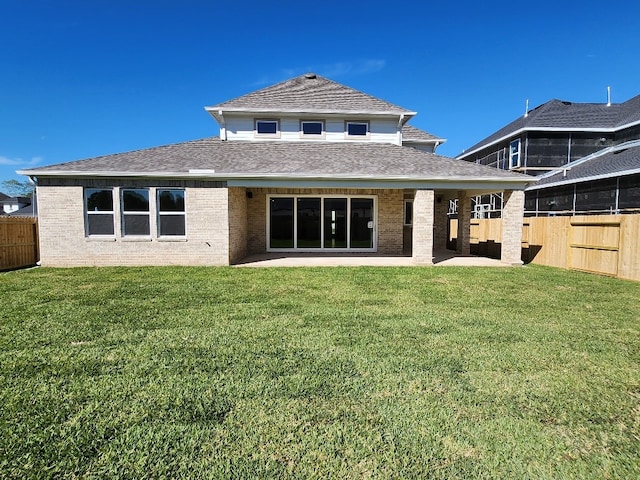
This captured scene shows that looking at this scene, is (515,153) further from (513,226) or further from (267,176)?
(267,176)

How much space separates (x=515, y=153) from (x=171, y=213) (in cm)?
2529

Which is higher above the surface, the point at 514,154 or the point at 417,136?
the point at 514,154

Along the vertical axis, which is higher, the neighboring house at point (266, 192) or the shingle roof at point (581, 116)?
the shingle roof at point (581, 116)

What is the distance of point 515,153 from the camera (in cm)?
2559

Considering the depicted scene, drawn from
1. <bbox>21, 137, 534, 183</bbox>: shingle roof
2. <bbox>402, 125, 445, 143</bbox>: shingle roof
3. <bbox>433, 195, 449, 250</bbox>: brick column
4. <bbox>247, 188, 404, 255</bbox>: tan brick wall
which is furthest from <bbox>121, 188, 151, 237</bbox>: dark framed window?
<bbox>402, 125, 445, 143</bbox>: shingle roof

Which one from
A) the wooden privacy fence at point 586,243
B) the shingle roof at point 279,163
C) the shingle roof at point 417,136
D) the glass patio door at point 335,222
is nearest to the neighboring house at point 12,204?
the shingle roof at point 279,163

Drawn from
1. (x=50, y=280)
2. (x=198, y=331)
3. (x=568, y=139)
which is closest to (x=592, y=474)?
(x=198, y=331)

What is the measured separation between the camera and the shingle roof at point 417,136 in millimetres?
18094

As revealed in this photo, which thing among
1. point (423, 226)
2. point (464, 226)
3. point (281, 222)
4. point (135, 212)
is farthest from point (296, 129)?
point (464, 226)

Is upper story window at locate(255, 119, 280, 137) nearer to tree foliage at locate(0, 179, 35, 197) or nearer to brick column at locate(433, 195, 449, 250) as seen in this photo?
brick column at locate(433, 195, 449, 250)

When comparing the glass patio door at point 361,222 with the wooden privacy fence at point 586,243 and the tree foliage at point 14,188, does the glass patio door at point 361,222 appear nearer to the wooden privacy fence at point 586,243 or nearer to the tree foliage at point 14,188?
→ the wooden privacy fence at point 586,243

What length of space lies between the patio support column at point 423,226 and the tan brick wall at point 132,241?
6864 millimetres

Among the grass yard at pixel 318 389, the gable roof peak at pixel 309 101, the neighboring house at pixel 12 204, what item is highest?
the gable roof peak at pixel 309 101

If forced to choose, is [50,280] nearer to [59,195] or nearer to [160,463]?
[59,195]
